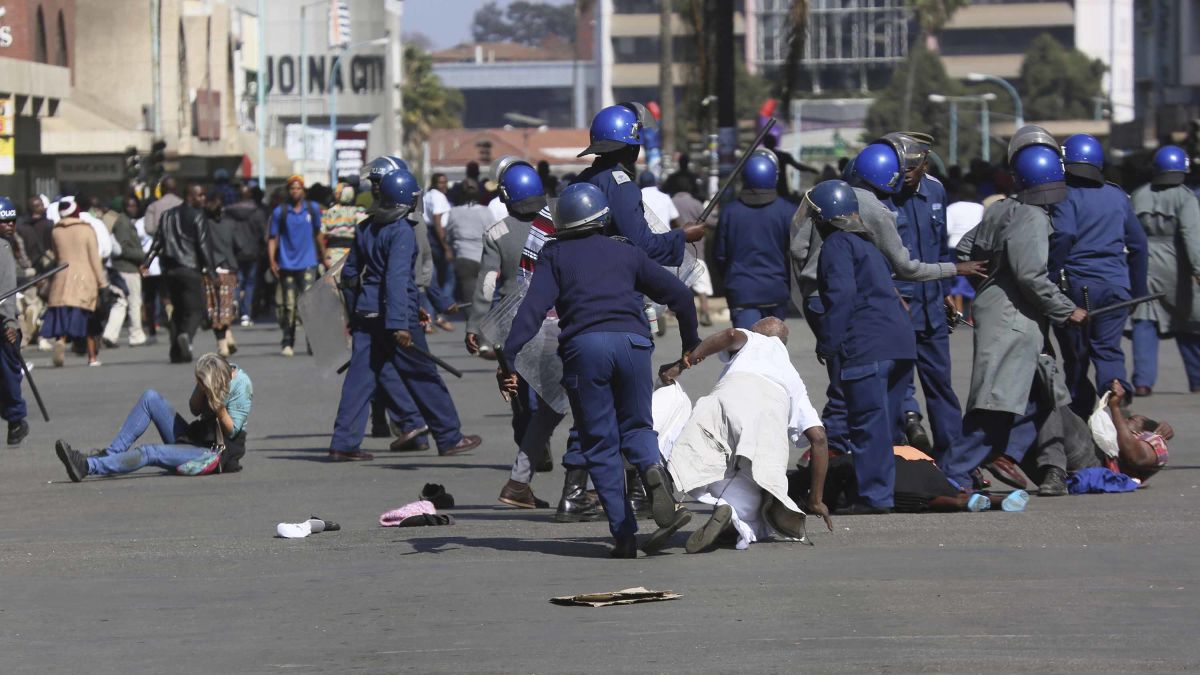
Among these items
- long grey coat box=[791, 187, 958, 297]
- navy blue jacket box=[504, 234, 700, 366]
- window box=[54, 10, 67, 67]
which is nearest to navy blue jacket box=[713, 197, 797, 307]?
long grey coat box=[791, 187, 958, 297]

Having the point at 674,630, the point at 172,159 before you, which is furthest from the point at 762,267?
the point at 172,159

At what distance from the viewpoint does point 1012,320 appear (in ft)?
36.2

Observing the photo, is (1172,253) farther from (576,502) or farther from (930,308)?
(576,502)

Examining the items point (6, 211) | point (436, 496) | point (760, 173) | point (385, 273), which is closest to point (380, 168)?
point (385, 273)

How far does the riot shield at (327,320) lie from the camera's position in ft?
49.0

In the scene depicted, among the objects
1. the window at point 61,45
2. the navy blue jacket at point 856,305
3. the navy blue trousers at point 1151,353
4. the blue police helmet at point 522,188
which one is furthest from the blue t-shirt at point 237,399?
the window at point 61,45

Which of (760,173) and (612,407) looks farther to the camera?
(760,173)

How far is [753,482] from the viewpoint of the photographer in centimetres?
958

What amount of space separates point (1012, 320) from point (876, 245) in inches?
30.0

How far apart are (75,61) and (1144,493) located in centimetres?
4142

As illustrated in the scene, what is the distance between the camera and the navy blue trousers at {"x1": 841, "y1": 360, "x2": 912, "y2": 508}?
10.4m

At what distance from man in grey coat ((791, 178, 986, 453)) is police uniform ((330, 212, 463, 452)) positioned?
314 centimetres

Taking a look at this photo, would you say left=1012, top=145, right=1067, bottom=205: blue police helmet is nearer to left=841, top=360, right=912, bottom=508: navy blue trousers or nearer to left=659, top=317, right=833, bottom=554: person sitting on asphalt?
left=841, top=360, right=912, bottom=508: navy blue trousers

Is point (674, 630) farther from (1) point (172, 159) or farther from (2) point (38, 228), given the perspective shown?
(1) point (172, 159)
